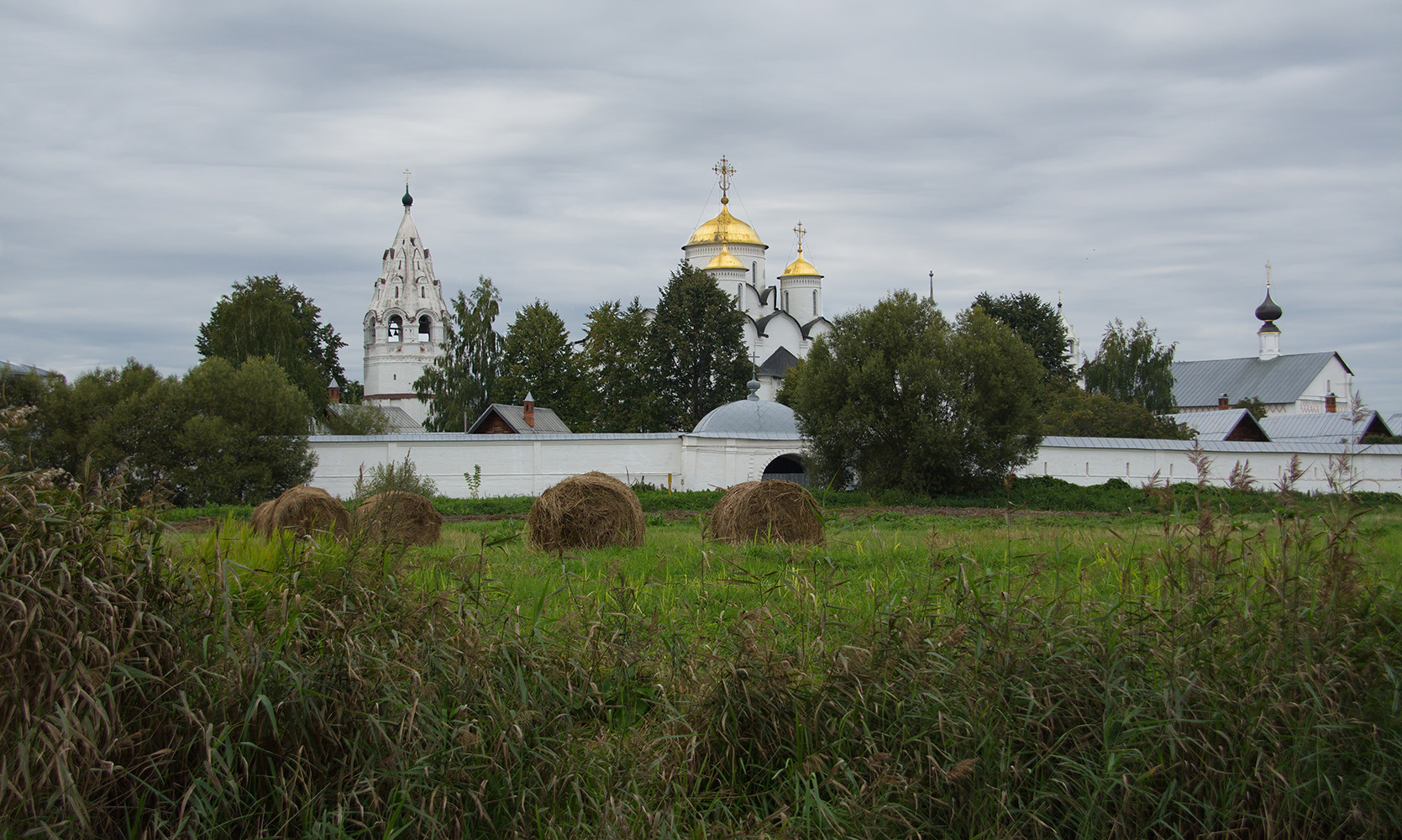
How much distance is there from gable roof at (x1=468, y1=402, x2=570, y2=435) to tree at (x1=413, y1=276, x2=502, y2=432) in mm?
5222

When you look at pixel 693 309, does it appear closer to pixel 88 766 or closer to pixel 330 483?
pixel 330 483

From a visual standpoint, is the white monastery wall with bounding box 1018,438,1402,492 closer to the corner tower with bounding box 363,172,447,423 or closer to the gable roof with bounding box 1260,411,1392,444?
the gable roof with bounding box 1260,411,1392,444

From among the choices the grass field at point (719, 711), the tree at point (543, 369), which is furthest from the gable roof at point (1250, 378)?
the grass field at point (719, 711)

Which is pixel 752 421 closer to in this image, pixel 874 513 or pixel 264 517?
pixel 874 513

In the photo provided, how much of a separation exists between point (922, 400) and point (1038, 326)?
93.8ft

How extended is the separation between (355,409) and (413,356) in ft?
58.3

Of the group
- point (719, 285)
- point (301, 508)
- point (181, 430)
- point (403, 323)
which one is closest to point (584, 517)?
point (301, 508)

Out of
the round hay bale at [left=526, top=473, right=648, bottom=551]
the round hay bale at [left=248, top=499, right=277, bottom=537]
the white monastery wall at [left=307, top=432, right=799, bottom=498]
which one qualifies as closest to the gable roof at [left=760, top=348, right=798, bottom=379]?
the white monastery wall at [left=307, top=432, right=799, bottom=498]

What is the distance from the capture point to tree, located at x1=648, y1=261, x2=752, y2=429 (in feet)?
135

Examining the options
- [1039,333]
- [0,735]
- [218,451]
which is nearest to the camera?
[0,735]

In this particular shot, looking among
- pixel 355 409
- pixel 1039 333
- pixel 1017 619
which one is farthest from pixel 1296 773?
pixel 1039 333

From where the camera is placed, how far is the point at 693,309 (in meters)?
41.2

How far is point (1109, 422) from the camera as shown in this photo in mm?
37500

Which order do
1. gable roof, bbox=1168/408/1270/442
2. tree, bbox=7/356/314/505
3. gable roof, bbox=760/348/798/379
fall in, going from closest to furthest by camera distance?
tree, bbox=7/356/314/505 < gable roof, bbox=1168/408/1270/442 < gable roof, bbox=760/348/798/379
